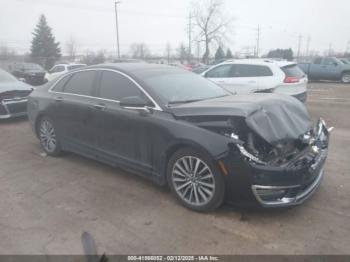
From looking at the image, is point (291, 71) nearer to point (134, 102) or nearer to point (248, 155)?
point (134, 102)

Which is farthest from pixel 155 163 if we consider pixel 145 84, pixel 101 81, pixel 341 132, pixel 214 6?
pixel 214 6

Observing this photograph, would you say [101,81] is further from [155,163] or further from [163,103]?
[155,163]

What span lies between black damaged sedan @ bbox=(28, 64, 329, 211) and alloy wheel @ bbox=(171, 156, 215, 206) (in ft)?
0.04

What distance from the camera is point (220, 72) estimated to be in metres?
10.8

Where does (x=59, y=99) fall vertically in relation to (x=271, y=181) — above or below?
above

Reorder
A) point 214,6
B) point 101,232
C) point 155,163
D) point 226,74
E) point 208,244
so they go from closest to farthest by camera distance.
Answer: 1. point 208,244
2. point 101,232
3. point 155,163
4. point 226,74
5. point 214,6

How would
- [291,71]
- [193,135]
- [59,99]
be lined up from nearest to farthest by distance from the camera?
[193,135]
[59,99]
[291,71]

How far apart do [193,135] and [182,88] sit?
3.84ft

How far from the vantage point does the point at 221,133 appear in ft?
12.2

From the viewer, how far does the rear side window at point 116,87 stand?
4761 mm

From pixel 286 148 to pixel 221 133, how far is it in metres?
0.74

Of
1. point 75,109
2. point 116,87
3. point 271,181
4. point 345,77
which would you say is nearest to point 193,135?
point 271,181

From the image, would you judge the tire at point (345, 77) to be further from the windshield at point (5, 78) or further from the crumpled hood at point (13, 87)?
the windshield at point (5, 78)

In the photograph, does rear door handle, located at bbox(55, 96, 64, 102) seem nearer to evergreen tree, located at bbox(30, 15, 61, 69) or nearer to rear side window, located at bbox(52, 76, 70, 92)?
rear side window, located at bbox(52, 76, 70, 92)
